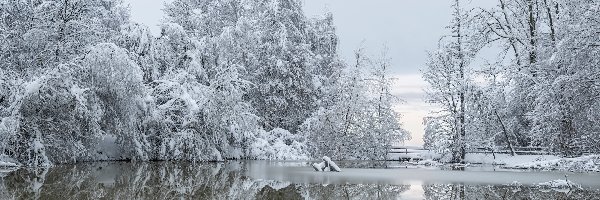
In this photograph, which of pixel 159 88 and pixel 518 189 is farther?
pixel 159 88

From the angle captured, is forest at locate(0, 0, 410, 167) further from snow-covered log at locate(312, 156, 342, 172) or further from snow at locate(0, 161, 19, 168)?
snow-covered log at locate(312, 156, 342, 172)

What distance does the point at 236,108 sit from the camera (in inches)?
1083

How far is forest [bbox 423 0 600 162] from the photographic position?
62.2 ft

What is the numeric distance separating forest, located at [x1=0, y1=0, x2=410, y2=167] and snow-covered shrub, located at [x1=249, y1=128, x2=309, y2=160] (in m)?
0.08

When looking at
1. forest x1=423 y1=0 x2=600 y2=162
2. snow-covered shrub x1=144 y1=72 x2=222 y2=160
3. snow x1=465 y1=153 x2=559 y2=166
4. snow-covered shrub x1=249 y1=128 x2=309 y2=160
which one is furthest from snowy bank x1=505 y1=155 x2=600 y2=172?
snow-covered shrub x1=249 y1=128 x2=309 y2=160

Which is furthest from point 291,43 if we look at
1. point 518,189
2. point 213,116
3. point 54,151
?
point 518,189

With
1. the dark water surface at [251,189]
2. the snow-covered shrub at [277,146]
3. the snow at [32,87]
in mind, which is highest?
the snow at [32,87]

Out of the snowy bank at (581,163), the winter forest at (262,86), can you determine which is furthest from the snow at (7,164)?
the snowy bank at (581,163)

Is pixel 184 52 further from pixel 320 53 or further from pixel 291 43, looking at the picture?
pixel 320 53

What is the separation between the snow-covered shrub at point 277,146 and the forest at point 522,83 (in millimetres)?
8496

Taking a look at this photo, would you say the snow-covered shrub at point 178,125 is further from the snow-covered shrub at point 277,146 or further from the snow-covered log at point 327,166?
the snow-covered log at point 327,166

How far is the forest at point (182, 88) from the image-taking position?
20.9m

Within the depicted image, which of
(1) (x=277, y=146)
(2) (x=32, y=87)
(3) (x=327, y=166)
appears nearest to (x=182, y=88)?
(2) (x=32, y=87)

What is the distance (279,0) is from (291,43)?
280 cm
